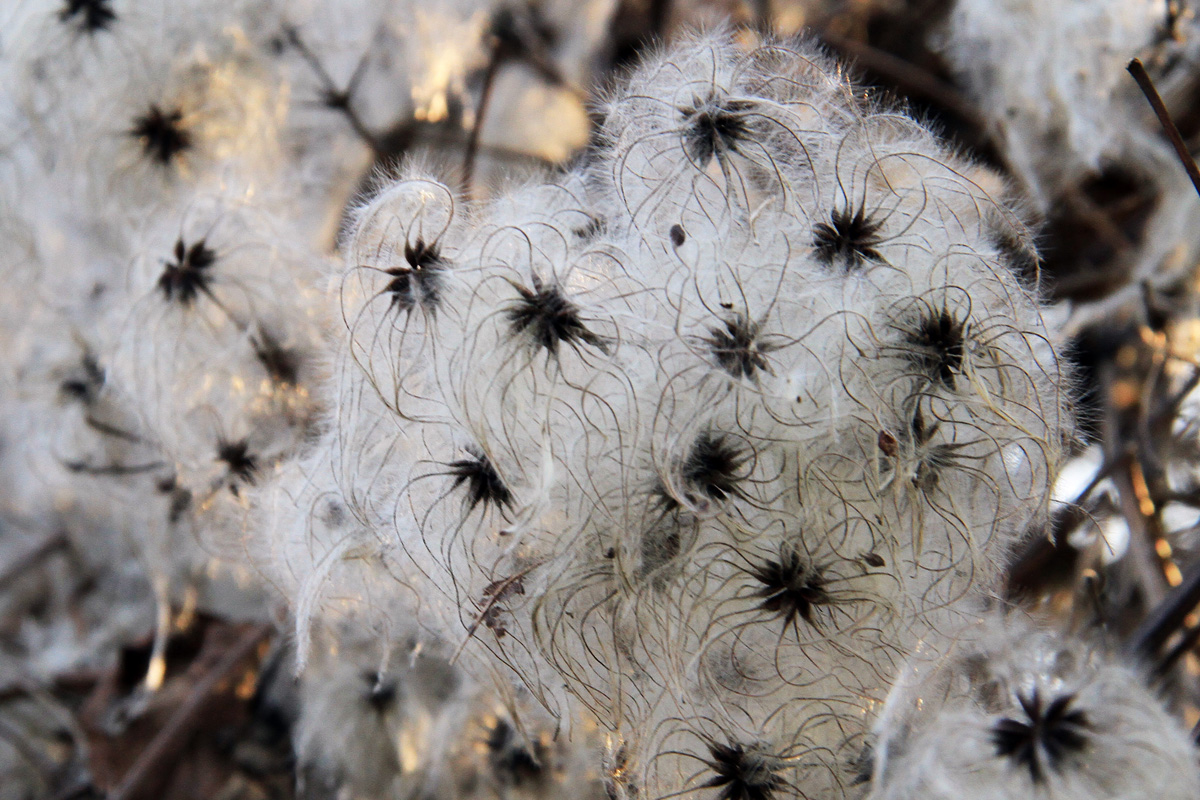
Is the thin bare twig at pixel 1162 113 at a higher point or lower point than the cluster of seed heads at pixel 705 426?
higher

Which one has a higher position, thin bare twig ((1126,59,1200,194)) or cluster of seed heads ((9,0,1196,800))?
thin bare twig ((1126,59,1200,194))

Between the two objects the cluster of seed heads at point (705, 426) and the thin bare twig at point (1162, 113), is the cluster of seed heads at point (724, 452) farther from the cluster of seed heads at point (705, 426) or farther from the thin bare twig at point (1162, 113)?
the thin bare twig at point (1162, 113)

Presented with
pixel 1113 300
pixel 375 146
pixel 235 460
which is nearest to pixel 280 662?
pixel 235 460

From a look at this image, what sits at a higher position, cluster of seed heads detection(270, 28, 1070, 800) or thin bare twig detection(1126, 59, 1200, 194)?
thin bare twig detection(1126, 59, 1200, 194)

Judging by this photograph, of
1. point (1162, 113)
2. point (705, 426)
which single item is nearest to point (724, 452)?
point (705, 426)

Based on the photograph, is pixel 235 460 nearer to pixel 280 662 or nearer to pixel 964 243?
pixel 280 662

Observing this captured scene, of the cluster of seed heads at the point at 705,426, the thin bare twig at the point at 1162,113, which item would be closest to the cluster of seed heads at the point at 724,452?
the cluster of seed heads at the point at 705,426

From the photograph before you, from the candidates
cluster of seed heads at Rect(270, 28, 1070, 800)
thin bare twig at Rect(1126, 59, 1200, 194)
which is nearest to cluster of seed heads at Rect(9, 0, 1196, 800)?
cluster of seed heads at Rect(270, 28, 1070, 800)

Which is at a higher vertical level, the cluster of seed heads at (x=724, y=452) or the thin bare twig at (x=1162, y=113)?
the thin bare twig at (x=1162, y=113)

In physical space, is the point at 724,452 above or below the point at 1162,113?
below

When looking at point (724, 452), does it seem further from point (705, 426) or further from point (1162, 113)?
point (1162, 113)

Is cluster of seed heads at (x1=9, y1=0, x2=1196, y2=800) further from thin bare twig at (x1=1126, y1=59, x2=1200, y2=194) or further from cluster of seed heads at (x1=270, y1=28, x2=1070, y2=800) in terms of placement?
thin bare twig at (x1=1126, y1=59, x2=1200, y2=194)
